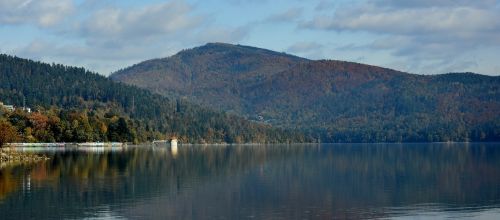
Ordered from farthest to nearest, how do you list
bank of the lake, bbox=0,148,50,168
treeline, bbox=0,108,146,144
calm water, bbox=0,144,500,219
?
treeline, bbox=0,108,146,144 → bank of the lake, bbox=0,148,50,168 → calm water, bbox=0,144,500,219

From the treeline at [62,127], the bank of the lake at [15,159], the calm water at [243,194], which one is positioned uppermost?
the treeline at [62,127]

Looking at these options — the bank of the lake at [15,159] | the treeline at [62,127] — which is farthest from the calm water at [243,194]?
the treeline at [62,127]

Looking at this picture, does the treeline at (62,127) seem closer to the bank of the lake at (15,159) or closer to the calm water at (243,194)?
the bank of the lake at (15,159)

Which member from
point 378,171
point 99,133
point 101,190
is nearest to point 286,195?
point 101,190

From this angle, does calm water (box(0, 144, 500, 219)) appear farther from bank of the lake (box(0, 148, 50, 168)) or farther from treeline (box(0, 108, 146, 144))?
treeline (box(0, 108, 146, 144))

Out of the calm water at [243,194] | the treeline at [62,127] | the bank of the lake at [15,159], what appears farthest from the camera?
the treeline at [62,127]

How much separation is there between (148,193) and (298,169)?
3440 cm

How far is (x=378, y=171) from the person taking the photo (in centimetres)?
8531

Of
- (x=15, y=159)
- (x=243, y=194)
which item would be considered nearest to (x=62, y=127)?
(x=15, y=159)

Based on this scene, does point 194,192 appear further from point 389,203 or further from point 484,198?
point 484,198

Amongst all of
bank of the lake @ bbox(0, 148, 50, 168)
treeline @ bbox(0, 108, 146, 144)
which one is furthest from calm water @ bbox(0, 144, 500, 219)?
treeline @ bbox(0, 108, 146, 144)

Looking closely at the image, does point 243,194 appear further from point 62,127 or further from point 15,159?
point 62,127

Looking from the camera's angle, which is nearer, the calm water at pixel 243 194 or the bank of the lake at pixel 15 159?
the calm water at pixel 243 194

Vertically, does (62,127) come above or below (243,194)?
A: above
